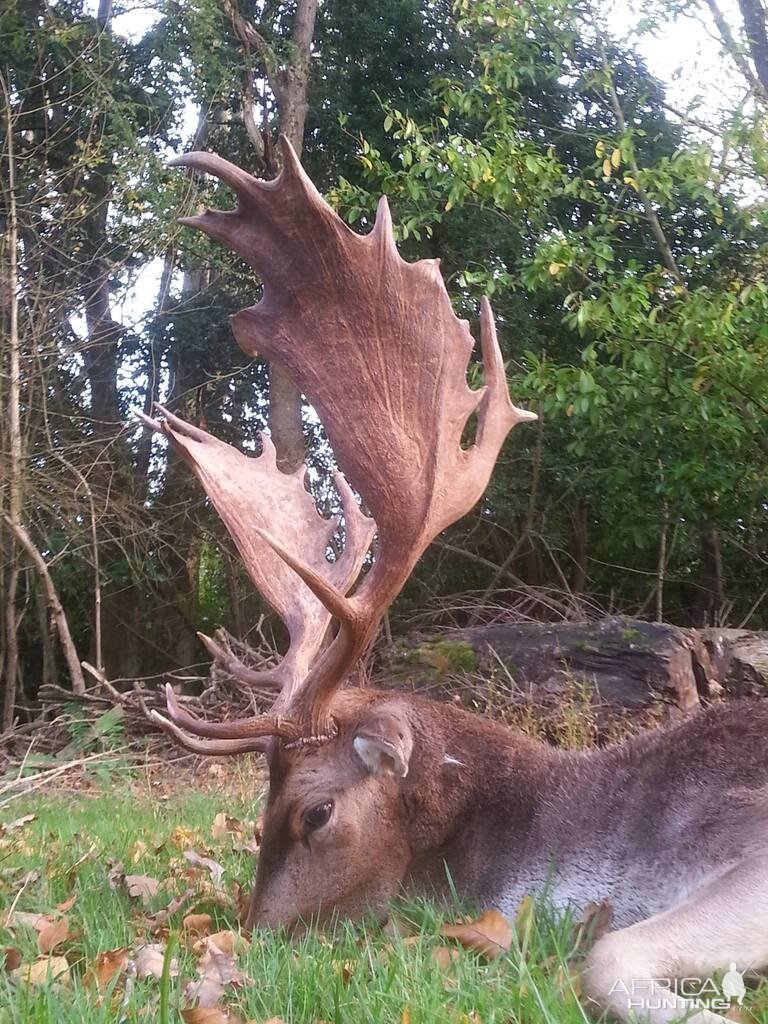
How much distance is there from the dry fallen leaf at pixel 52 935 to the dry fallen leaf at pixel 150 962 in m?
0.28

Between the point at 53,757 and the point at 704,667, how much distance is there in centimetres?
538

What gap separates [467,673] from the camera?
793cm

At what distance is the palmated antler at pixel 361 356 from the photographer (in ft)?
10.6

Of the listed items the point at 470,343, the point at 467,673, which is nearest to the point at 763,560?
the point at 467,673

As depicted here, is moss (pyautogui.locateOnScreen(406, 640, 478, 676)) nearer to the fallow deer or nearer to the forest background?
the forest background

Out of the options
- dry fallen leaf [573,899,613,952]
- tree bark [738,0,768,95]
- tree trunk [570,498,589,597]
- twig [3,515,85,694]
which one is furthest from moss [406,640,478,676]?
tree bark [738,0,768,95]

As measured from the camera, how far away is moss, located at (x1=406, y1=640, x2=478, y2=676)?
8.07 meters

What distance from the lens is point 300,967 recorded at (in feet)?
8.17

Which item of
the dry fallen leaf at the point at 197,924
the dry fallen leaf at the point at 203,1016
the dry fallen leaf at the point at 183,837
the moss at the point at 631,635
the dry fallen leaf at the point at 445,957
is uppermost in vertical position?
the dry fallen leaf at the point at 203,1016

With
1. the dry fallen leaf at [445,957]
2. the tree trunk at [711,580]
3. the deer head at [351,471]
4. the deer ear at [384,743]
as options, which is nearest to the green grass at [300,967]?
the dry fallen leaf at [445,957]

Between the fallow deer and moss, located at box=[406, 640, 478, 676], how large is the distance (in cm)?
456

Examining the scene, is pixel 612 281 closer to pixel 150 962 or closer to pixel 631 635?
pixel 631 635

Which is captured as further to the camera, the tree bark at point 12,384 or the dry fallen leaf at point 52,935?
the tree bark at point 12,384

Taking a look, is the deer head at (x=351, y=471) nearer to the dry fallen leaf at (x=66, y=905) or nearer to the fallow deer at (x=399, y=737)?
the fallow deer at (x=399, y=737)
